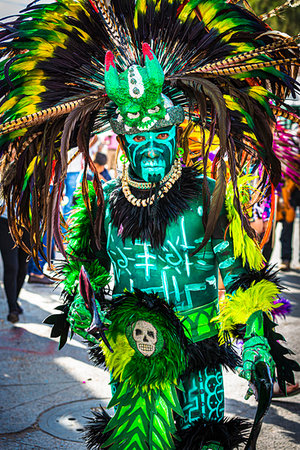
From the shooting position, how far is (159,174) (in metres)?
2.59

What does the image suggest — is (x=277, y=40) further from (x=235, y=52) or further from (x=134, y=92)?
(x=134, y=92)

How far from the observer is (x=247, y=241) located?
Answer: 2.58 meters

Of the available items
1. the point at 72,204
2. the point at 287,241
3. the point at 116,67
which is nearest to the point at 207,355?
the point at 72,204

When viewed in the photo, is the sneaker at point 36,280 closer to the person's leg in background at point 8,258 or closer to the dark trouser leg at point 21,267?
the dark trouser leg at point 21,267

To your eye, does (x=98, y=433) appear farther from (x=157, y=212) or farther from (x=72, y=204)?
(x=72, y=204)

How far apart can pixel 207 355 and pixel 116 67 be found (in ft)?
4.49

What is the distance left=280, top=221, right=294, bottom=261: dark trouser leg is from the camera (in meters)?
9.19

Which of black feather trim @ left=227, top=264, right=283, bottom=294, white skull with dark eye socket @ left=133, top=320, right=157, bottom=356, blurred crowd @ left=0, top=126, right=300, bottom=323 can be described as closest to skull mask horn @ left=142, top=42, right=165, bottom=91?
blurred crowd @ left=0, top=126, right=300, bottom=323

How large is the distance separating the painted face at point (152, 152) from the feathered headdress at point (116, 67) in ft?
0.44

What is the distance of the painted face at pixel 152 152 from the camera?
258 cm

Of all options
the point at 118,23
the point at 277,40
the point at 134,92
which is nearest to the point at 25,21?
the point at 118,23

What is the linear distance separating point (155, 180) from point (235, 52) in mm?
673

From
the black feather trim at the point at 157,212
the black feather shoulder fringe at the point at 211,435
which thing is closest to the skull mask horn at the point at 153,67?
the black feather trim at the point at 157,212

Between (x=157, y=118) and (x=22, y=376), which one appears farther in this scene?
(x=22, y=376)
